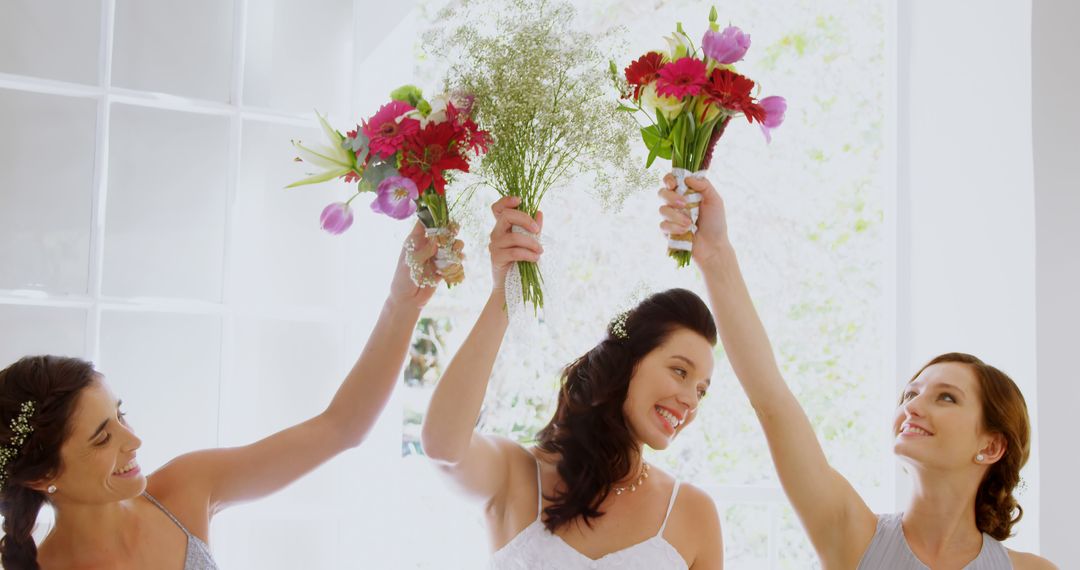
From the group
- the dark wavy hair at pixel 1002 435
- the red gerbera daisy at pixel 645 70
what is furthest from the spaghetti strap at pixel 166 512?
the dark wavy hair at pixel 1002 435

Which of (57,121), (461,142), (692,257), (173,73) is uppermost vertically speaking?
(173,73)

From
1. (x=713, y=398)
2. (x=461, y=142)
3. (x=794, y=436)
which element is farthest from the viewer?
(x=713, y=398)

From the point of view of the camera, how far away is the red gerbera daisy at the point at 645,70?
1941mm

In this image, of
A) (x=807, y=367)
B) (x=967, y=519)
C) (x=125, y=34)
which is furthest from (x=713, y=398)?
(x=125, y=34)

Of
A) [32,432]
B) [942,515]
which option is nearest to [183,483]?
[32,432]

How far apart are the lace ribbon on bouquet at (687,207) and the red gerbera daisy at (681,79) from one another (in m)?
0.18

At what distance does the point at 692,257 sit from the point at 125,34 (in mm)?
1764

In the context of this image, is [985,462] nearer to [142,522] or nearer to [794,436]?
[794,436]

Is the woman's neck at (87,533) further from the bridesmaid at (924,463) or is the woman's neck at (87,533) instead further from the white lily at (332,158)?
the bridesmaid at (924,463)

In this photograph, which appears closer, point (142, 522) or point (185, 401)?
point (142, 522)

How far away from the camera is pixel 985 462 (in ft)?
7.73

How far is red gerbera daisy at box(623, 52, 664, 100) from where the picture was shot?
1.94 m

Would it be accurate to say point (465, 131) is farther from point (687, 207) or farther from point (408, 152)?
point (687, 207)

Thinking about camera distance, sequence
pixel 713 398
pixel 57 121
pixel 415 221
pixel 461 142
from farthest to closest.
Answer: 1. pixel 713 398
2. pixel 57 121
3. pixel 415 221
4. pixel 461 142
